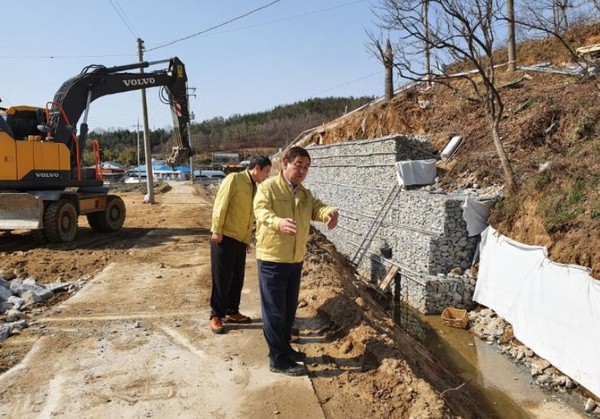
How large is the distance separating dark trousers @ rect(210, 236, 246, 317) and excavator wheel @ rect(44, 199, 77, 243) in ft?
19.8

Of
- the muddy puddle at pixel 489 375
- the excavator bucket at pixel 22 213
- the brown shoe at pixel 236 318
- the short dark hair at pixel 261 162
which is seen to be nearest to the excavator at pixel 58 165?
the excavator bucket at pixel 22 213

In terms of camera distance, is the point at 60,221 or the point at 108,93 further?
the point at 108,93

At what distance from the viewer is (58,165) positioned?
9.51m

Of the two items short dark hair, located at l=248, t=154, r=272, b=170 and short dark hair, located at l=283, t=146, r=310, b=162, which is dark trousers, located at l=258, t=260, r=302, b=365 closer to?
short dark hair, located at l=283, t=146, r=310, b=162

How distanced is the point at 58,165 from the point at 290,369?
7.91m

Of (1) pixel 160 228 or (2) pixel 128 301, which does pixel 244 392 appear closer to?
(2) pixel 128 301

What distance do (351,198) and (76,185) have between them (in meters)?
9.41

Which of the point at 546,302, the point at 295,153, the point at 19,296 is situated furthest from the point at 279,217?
the point at 546,302

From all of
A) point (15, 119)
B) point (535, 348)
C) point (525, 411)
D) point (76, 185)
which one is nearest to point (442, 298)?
point (535, 348)

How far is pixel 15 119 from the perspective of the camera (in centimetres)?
930

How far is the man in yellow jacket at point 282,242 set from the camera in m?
3.46

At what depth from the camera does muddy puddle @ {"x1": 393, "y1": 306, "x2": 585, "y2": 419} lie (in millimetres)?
6359

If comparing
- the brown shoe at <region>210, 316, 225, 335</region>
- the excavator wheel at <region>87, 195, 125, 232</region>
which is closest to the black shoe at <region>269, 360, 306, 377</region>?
the brown shoe at <region>210, 316, 225, 335</region>

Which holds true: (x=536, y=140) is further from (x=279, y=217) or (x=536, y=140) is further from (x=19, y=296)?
(x=19, y=296)
